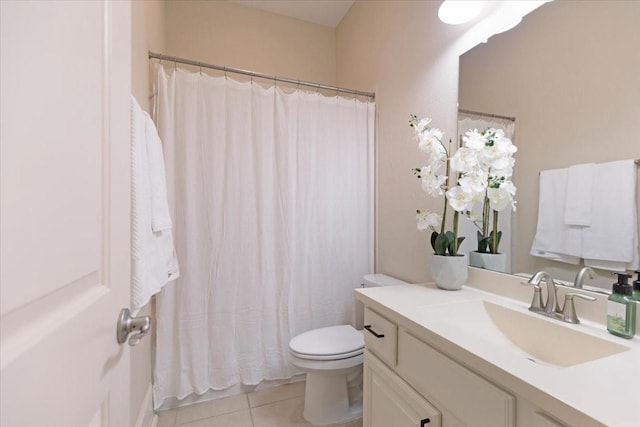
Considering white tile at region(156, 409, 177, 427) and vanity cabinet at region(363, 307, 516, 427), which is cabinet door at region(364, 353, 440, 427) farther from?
white tile at region(156, 409, 177, 427)

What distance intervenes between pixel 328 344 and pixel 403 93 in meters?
1.56

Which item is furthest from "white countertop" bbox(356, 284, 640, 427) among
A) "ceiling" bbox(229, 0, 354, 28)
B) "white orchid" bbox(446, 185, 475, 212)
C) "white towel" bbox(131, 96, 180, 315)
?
"ceiling" bbox(229, 0, 354, 28)

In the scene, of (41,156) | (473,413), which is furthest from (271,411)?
(41,156)

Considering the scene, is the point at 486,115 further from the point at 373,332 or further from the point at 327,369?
the point at 327,369

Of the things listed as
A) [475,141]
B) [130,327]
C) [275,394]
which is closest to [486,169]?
[475,141]

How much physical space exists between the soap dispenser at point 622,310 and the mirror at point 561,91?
11 centimetres

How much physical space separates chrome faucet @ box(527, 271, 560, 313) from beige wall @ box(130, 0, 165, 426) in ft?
5.24

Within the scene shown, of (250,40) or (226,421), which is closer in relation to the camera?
(226,421)

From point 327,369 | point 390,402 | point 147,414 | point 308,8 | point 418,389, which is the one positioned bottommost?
point 147,414

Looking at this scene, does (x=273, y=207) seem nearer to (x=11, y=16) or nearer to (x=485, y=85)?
(x=485, y=85)

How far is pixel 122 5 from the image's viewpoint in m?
0.63

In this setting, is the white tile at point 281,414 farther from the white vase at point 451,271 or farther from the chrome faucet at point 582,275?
the chrome faucet at point 582,275

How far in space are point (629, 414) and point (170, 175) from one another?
6.10 feet

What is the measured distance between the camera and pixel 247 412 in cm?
166
